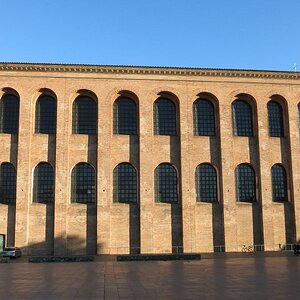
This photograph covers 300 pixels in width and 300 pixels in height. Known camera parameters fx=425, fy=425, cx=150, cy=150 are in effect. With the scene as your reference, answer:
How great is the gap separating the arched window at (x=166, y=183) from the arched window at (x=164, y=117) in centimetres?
283

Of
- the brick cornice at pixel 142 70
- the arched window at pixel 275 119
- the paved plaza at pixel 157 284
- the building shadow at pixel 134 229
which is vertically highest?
the brick cornice at pixel 142 70

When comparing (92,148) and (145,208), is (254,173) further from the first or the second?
(92,148)

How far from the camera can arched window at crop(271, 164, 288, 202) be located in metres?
34.1

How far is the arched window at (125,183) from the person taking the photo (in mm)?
32469

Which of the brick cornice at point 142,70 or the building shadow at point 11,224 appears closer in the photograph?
the building shadow at point 11,224

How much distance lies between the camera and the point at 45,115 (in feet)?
110

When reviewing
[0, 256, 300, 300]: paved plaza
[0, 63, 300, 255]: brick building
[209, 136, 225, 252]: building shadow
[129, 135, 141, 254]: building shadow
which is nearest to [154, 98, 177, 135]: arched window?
[0, 63, 300, 255]: brick building

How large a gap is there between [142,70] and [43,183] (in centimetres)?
1173

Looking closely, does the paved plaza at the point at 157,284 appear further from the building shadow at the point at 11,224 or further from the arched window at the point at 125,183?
the arched window at the point at 125,183

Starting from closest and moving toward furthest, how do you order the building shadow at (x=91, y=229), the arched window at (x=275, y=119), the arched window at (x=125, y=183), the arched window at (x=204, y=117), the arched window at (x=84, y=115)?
the building shadow at (x=91, y=229) < the arched window at (x=125, y=183) < the arched window at (x=84, y=115) < the arched window at (x=204, y=117) < the arched window at (x=275, y=119)

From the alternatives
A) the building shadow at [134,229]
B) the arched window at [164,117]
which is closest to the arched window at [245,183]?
the arched window at [164,117]

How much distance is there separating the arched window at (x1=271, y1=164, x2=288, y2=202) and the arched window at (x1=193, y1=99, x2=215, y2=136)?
19.4ft

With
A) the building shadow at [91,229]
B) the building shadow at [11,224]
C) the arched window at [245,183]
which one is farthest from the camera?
the arched window at [245,183]

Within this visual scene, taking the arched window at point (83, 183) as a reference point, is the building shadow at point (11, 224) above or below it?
below
